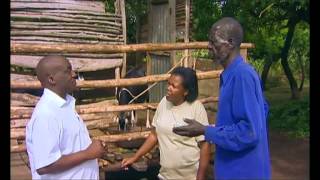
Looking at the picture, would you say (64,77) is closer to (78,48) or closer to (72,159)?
(72,159)

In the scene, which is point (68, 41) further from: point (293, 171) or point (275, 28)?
point (275, 28)

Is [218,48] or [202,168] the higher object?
[218,48]

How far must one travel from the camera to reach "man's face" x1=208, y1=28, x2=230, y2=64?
2.66 m

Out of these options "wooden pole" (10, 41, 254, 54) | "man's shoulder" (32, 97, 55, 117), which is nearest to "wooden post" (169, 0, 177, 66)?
"wooden pole" (10, 41, 254, 54)

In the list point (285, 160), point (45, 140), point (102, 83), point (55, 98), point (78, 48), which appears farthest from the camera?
point (285, 160)

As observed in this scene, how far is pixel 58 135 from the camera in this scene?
251 cm

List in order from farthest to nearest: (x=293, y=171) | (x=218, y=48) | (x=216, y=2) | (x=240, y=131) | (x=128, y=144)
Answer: (x=216, y=2) → (x=293, y=171) → (x=128, y=144) → (x=218, y=48) → (x=240, y=131)

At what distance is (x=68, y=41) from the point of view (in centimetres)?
621

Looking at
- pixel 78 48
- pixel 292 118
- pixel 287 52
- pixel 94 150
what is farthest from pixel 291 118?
pixel 94 150

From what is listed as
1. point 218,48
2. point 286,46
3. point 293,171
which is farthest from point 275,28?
point 218,48

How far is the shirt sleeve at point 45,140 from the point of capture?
8.11 ft

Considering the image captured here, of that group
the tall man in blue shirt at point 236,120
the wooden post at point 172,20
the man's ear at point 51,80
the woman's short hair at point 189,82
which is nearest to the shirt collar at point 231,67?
the tall man in blue shirt at point 236,120

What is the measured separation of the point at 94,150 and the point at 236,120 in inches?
31.6
